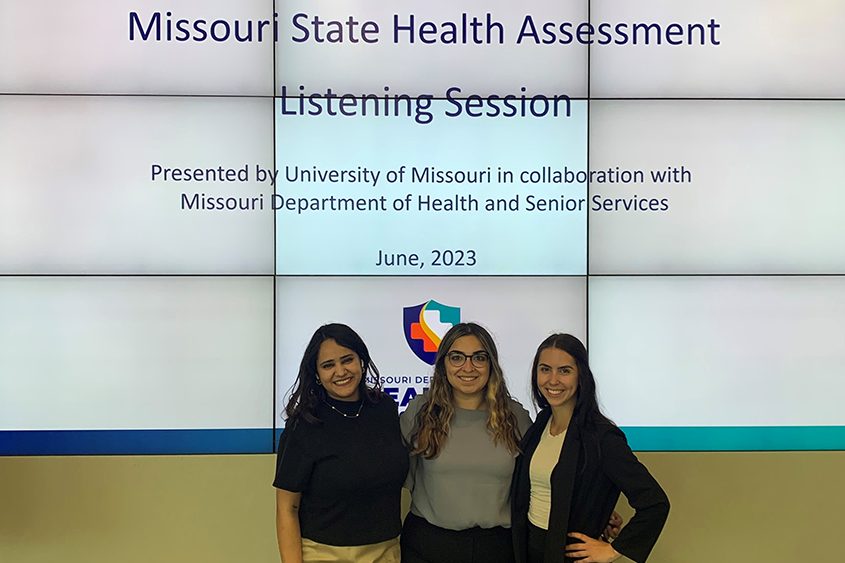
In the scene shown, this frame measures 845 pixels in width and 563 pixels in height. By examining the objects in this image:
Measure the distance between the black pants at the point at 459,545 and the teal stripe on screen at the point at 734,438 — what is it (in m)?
1.06

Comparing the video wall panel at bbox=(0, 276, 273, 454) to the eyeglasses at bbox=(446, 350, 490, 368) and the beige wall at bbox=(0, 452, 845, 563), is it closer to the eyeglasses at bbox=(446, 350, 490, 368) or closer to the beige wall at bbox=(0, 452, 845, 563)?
the beige wall at bbox=(0, 452, 845, 563)

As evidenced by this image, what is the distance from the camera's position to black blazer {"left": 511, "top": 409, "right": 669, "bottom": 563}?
7.34 ft

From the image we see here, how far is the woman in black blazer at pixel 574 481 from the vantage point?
2.25 meters

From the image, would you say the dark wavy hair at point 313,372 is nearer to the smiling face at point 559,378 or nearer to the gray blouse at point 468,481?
the gray blouse at point 468,481

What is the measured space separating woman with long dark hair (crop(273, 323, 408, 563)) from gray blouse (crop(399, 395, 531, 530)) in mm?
130

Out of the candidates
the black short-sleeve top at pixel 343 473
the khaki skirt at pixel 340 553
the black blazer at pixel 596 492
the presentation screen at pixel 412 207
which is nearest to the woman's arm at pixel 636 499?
the black blazer at pixel 596 492

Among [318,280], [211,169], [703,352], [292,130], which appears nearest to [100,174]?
[211,169]

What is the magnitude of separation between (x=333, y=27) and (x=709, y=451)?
2.52 meters

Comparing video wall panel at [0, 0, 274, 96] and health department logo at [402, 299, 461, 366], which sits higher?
video wall panel at [0, 0, 274, 96]

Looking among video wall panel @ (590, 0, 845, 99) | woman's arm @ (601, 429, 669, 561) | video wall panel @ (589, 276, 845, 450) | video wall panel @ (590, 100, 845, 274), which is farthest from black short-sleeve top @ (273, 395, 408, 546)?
video wall panel @ (590, 0, 845, 99)

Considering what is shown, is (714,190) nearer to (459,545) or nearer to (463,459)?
(463,459)

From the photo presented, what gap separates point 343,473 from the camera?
2.32m

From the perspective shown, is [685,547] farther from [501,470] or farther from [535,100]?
[535,100]

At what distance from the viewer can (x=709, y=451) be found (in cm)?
321
